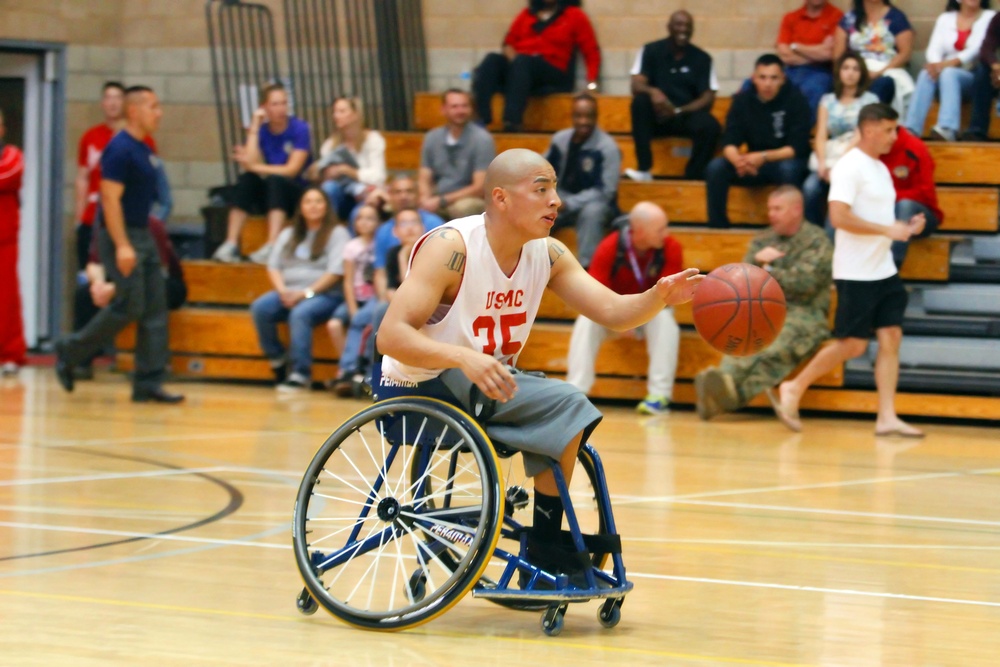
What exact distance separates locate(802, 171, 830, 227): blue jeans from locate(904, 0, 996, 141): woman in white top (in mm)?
1024

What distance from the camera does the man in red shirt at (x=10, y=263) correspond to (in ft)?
32.6

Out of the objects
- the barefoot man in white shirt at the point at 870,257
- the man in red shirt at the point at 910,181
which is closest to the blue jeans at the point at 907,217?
the man in red shirt at the point at 910,181

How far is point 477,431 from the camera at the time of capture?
343 centimetres

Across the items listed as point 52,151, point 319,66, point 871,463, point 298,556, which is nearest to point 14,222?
point 52,151

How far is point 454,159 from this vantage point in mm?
10086

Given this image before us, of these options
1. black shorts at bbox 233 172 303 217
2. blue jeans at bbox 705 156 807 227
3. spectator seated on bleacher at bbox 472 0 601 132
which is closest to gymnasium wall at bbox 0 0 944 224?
spectator seated on bleacher at bbox 472 0 601 132

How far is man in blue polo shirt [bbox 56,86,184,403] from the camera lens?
833 cm

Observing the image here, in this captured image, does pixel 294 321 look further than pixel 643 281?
Yes

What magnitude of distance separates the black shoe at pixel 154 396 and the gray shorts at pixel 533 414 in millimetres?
5537

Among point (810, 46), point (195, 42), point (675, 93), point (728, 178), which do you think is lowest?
point (728, 178)

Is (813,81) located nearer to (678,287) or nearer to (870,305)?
(870,305)

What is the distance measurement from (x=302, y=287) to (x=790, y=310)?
3575 millimetres

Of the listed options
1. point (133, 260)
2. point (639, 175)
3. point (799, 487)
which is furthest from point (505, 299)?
point (639, 175)

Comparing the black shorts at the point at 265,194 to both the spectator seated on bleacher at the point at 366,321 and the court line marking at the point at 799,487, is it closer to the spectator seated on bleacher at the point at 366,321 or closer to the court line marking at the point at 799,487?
the spectator seated on bleacher at the point at 366,321
